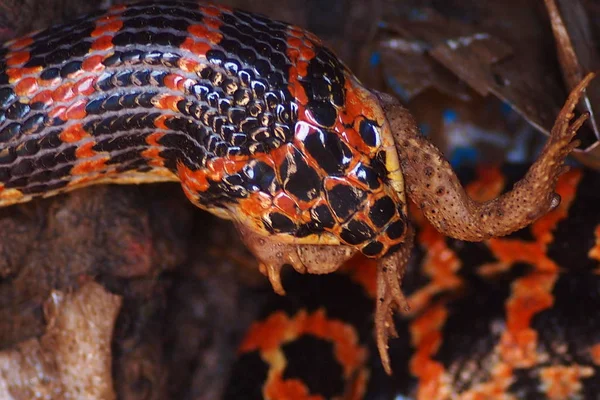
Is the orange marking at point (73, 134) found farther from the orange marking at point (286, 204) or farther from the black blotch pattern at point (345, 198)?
the black blotch pattern at point (345, 198)

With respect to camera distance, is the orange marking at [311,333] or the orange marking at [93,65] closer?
the orange marking at [93,65]

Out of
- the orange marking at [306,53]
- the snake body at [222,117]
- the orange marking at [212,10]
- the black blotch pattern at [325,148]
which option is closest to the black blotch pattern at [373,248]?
the snake body at [222,117]

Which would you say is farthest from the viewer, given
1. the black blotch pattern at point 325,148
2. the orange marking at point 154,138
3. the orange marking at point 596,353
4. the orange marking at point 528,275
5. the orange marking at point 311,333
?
the orange marking at point 311,333

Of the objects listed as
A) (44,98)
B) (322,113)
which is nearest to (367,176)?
(322,113)

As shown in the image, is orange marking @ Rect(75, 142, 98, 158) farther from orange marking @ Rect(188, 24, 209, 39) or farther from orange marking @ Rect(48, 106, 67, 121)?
orange marking @ Rect(188, 24, 209, 39)

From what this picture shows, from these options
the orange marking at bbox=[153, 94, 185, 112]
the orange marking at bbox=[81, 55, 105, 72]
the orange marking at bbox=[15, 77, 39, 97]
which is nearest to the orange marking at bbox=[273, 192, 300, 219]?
the orange marking at bbox=[153, 94, 185, 112]

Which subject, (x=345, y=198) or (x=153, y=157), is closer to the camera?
(x=345, y=198)

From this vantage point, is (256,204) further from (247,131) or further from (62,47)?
(62,47)
